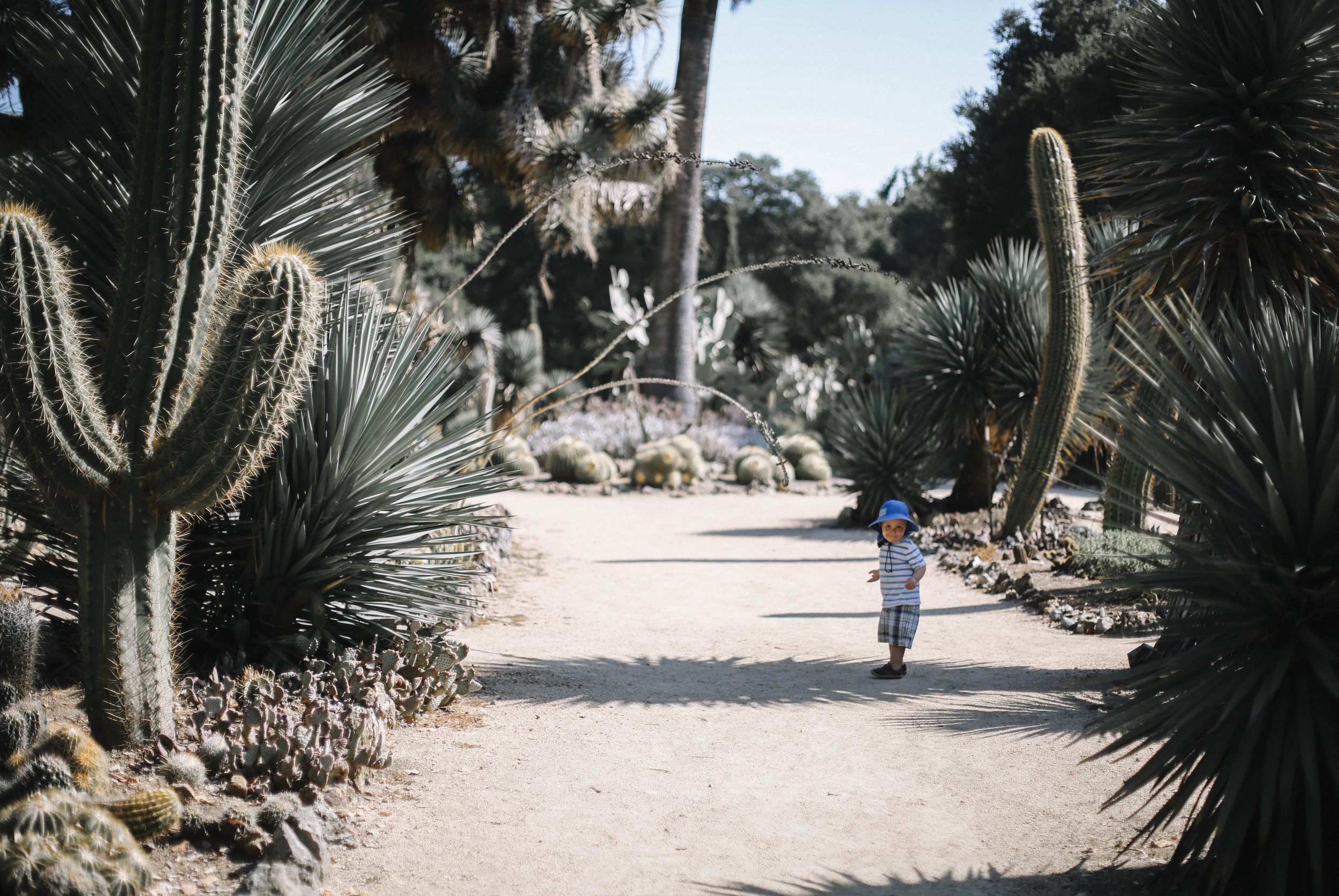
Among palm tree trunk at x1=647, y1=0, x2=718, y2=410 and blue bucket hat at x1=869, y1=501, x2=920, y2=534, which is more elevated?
palm tree trunk at x1=647, y1=0, x2=718, y2=410

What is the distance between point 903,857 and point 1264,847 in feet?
3.42

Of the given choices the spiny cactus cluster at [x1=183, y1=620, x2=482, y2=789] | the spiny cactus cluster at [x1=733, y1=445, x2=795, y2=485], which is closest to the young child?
the spiny cactus cluster at [x1=183, y1=620, x2=482, y2=789]

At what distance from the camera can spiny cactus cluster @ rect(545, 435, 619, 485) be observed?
1664 centimetres

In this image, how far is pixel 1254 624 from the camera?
2.68 metres

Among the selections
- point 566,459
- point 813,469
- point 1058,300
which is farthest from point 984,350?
point 566,459

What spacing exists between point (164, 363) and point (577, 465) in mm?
13356

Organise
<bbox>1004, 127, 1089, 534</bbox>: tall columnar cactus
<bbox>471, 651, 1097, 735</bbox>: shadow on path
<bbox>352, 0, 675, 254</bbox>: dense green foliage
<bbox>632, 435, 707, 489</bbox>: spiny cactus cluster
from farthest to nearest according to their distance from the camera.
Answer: <bbox>632, 435, 707, 489</bbox>: spiny cactus cluster, <bbox>352, 0, 675, 254</bbox>: dense green foliage, <bbox>1004, 127, 1089, 534</bbox>: tall columnar cactus, <bbox>471, 651, 1097, 735</bbox>: shadow on path

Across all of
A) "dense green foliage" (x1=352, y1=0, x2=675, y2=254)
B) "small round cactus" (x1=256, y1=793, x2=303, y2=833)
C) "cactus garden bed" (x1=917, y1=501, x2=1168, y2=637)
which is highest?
"dense green foliage" (x1=352, y1=0, x2=675, y2=254)

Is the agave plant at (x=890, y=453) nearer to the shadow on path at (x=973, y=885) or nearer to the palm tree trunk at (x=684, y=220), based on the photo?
the palm tree trunk at (x=684, y=220)

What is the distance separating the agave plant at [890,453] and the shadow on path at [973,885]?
27.9 ft

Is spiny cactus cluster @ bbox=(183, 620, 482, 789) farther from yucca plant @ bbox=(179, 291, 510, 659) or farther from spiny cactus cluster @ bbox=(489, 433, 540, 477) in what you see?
spiny cactus cluster @ bbox=(489, 433, 540, 477)

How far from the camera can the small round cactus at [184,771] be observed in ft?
10.6

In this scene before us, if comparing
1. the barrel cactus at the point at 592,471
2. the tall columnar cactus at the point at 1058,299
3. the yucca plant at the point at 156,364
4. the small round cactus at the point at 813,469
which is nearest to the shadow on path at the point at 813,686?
the yucca plant at the point at 156,364

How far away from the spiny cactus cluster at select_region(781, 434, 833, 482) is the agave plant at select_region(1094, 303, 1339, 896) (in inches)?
589
